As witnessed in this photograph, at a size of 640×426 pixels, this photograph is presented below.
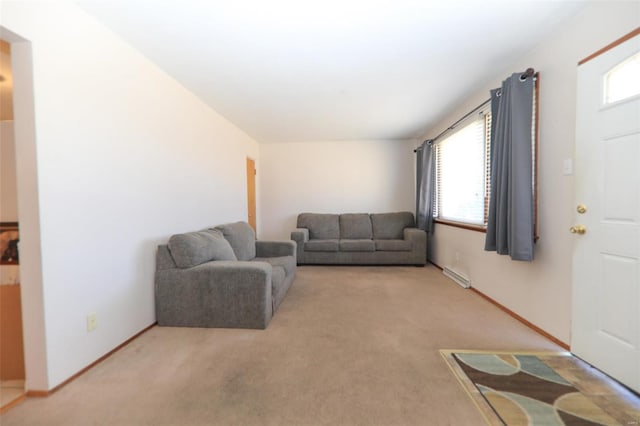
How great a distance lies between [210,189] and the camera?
3256 mm

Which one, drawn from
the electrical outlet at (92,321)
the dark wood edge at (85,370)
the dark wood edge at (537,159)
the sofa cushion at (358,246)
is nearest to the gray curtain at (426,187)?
the sofa cushion at (358,246)

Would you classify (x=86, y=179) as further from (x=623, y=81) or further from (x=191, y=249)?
(x=623, y=81)

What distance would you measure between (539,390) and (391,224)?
346cm

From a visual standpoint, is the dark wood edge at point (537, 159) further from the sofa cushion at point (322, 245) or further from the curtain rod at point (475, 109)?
the sofa cushion at point (322, 245)

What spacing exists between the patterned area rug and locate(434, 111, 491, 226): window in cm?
156

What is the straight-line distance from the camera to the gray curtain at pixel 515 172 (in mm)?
2016

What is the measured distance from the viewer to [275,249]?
11.5ft

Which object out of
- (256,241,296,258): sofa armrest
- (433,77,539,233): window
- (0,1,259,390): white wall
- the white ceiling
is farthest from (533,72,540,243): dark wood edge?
(0,1,259,390): white wall

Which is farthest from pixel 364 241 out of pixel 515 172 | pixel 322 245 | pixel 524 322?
pixel 515 172

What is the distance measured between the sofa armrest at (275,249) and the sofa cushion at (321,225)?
4.53ft

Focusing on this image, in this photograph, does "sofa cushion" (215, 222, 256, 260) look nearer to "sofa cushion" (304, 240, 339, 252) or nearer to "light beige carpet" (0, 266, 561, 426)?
"light beige carpet" (0, 266, 561, 426)

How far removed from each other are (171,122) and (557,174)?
338cm

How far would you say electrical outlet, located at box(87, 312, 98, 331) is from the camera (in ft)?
5.37

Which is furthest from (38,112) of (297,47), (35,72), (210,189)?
(210,189)
